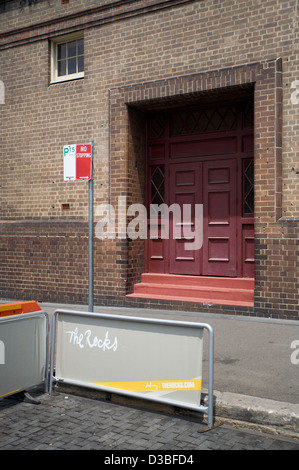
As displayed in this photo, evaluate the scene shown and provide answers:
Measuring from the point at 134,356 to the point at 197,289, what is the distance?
5.12 m

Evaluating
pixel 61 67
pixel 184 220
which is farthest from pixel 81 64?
pixel 184 220

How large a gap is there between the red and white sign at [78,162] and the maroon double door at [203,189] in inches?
159

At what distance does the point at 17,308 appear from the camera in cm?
536

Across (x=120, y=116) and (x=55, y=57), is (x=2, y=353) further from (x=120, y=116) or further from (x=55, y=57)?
(x=55, y=57)

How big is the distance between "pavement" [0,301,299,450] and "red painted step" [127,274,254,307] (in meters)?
3.19

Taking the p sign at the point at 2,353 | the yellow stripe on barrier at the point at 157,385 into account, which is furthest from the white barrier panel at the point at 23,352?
the yellow stripe on barrier at the point at 157,385

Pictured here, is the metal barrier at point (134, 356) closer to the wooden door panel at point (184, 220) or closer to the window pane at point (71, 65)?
the wooden door panel at point (184, 220)

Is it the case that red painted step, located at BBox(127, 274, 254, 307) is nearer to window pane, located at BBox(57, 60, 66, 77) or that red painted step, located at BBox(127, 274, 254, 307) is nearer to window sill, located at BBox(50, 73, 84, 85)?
window sill, located at BBox(50, 73, 84, 85)

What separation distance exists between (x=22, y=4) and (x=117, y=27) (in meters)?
2.96

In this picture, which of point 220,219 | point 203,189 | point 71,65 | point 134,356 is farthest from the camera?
point 71,65

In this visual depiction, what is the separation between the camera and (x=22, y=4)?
475 inches

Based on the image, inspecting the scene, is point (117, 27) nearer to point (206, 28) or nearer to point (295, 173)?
point (206, 28)

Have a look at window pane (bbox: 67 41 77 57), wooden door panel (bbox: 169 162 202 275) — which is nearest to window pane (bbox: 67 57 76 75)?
window pane (bbox: 67 41 77 57)
